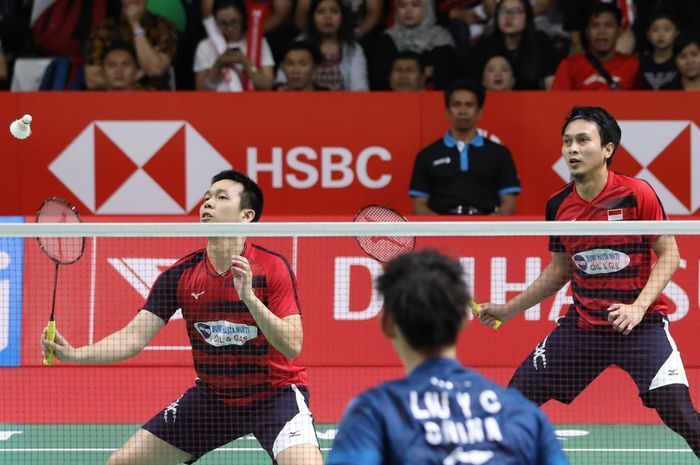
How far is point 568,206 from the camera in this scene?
6230mm

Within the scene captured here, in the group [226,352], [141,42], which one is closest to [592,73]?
[141,42]

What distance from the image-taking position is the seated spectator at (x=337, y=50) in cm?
1071

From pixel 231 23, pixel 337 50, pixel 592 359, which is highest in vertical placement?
pixel 231 23

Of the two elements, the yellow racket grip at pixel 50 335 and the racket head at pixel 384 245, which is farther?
the racket head at pixel 384 245

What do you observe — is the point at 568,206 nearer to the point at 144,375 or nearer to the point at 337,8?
the point at 144,375

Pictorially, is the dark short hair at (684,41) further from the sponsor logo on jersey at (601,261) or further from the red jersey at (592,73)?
the sponsor logo on jersey at (601,261)

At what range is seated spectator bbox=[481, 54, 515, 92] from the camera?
34.2 ft

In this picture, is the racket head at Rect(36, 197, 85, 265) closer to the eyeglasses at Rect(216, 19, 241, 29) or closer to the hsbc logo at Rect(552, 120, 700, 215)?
the eyeglasses at Rect(216, 19, 241, 29)

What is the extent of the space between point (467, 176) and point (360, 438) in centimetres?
676

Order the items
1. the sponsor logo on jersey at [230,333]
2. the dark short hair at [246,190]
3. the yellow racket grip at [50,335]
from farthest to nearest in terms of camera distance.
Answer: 1. the dark short hair at [246,190]
2. the sponsor logo on jersey at [230,333]
3. the yellow racket grip at [50,335]

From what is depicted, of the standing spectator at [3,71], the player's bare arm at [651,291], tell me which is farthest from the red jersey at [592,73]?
the player's bare arm at [651,291]

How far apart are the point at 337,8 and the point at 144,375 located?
3617 millimetres

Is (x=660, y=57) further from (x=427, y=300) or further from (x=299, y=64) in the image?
(x=427, y=300)

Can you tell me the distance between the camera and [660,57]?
417 inches
